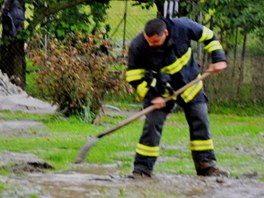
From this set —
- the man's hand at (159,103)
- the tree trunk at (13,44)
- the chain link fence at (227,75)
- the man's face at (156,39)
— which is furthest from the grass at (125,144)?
the tree trunk at (13,44)

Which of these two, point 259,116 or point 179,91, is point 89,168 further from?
point 259,116

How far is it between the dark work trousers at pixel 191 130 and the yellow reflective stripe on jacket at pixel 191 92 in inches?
2.9

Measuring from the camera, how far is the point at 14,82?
2194 cm

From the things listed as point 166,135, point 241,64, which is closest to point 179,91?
point 166,135

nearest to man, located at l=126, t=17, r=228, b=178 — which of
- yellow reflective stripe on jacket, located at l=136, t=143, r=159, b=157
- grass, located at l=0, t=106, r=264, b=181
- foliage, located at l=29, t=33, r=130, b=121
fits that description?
yellow reflective stripe on jacket, located at l=136, t=143, r=159, b=157

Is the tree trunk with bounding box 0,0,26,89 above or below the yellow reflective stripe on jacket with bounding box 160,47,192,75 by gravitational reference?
below

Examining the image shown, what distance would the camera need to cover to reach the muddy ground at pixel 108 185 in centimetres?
743

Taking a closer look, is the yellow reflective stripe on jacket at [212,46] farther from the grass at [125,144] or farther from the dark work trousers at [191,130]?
the grass at [125,144]

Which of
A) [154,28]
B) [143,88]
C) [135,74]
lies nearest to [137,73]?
[135,74]

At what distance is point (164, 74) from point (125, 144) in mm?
3987

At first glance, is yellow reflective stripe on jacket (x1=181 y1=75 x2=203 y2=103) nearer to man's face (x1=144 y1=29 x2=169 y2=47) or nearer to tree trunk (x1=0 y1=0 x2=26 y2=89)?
man's face (x1=144 y1=29 x2=169 y2=47)

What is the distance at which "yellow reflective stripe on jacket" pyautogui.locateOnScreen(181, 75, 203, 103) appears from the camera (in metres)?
8.98

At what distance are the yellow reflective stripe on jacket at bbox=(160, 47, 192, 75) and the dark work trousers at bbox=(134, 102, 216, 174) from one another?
1.14 ft

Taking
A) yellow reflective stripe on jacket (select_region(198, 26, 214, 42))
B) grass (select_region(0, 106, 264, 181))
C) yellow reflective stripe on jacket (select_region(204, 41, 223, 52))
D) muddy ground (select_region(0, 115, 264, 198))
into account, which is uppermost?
yellow reflective stripe on jacket (select_region(198, 26, 214, 42))
